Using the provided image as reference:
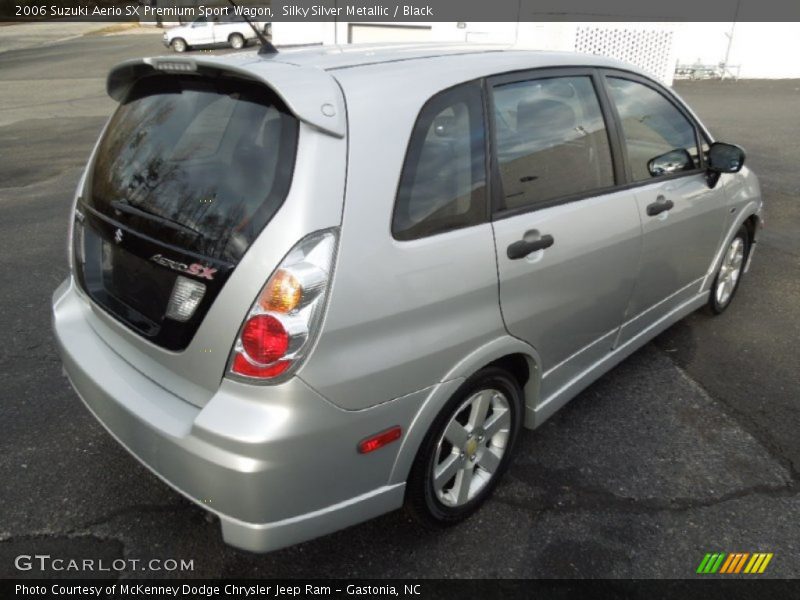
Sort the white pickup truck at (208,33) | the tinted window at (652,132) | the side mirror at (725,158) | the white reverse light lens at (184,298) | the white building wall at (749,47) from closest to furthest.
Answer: the white reverse light lens at (184,298)
the tinted window at (652,132)
the side mirror at (725,158)
the white building wall at (749,47)
the white pickup truck at (208,33)

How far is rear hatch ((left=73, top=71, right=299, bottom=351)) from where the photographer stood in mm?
1863

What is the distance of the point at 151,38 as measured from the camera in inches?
1352

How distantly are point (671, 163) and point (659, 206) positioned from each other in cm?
36

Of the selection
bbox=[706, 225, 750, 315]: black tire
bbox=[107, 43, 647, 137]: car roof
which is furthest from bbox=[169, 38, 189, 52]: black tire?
bbox=[107, 43, 647, 137]: car roof

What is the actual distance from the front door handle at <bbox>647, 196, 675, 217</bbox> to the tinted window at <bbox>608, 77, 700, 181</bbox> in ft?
0.42


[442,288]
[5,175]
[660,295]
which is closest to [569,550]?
[442,288]

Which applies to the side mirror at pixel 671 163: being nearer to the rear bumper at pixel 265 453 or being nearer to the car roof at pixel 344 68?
the car roof at pixel 344 68

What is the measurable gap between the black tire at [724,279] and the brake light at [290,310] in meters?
3.17

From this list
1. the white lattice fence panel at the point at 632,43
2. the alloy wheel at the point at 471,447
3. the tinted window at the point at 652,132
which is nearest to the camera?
the alloy wheel at the point at 471,447

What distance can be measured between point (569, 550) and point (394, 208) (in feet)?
4.83

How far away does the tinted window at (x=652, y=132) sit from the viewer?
2.98m

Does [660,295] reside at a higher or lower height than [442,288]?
lower

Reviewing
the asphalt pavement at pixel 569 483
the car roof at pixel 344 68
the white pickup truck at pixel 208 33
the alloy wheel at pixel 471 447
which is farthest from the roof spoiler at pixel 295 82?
the white pickup truck at pixel 208 33

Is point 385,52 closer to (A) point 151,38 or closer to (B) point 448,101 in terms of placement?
(B) point 448,101
